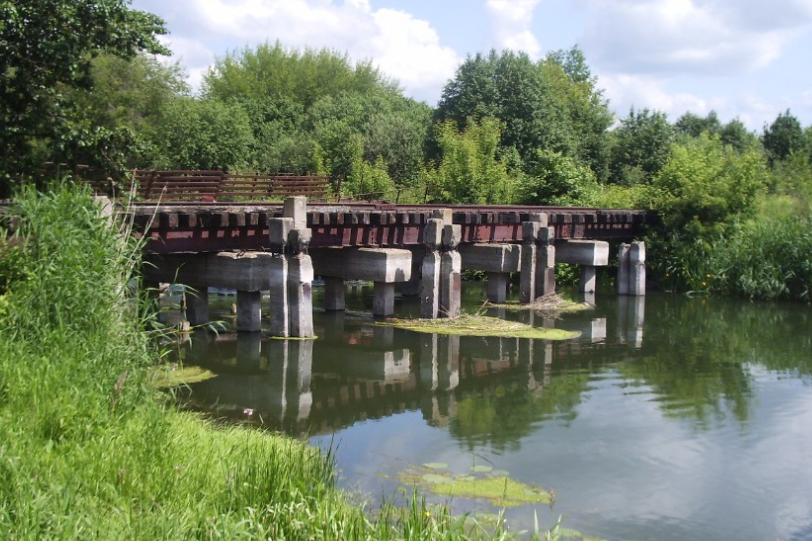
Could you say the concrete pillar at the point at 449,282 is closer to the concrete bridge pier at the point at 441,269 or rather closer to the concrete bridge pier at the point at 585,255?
the concrete bridge pier at the point at 441,269

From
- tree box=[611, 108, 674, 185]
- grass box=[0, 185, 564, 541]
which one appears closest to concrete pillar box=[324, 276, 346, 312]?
grass box=[0, 185, 564, 541]

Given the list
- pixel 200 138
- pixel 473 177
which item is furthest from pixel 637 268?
pixel 200 138

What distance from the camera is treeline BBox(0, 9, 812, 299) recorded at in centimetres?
1948

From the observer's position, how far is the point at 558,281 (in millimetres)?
34750

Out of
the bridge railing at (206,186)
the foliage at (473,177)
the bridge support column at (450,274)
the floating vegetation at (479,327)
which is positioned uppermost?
the foliage at (473,177)

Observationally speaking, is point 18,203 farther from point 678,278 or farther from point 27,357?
point 678,278

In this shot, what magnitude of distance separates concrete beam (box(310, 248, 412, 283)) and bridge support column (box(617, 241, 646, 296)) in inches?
406

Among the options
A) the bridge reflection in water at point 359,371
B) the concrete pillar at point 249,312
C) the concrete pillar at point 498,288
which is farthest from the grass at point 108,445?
the concrete pillar at point 498,288

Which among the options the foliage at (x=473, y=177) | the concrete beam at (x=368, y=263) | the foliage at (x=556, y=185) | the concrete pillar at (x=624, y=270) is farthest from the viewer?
the foliage at (x=473, y=177)

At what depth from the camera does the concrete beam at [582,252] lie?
29.6 m

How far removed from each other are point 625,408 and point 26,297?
8827 mm

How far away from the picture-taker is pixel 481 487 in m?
10.2

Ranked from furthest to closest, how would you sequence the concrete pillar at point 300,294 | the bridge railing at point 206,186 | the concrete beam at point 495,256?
the concrete beam at point 495,256
the bridge railing at point 206,186
the concrete pillar at point 300,294

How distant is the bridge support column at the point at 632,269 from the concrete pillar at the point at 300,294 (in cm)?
1437
